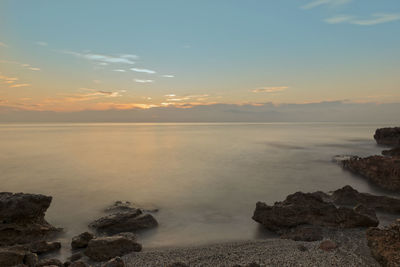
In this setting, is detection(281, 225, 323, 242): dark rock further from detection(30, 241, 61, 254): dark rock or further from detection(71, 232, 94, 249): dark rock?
detection(30, 241, 61, 254): dark rock

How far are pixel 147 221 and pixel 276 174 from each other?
1603cm

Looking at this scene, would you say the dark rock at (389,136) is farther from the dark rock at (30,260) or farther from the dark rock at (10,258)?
the dark rock at (10,258)

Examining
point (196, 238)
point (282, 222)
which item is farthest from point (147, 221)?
point (282, 222)

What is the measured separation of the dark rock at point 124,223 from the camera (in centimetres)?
1051

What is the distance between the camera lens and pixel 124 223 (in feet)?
34.8

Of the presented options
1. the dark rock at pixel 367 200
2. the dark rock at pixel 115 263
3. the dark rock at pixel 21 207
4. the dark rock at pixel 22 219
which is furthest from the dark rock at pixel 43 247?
the dark rock at pixel 367 200

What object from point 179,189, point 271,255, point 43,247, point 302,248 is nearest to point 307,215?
point 302,248

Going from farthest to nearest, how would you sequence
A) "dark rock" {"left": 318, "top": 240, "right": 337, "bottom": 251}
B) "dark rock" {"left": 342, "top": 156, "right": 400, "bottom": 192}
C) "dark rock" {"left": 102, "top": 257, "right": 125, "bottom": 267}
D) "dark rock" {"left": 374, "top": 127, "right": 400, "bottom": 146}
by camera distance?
1. "dark rock" {"left": 374, "top": 127, "right": 400, "bottom": 146}
2. "dark rock" {"left": 342, "top": 156, "right": 400, "bottom": 192}
3. "dark rock" {"left": 318, "top": 240, "right": 337, "bottom": 251}
4. "dark rock" {"left": 102, "top": 257, "right": 125, "bottom": 267}

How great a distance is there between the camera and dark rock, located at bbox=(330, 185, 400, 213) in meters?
11.9

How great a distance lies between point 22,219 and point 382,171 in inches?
843

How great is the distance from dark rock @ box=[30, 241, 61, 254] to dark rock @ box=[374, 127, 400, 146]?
5090 centimetres

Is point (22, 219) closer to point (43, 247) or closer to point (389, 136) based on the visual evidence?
point (43, 247)

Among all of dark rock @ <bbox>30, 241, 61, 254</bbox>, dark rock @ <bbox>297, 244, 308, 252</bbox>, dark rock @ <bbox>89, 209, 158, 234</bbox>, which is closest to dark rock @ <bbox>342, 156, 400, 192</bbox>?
dark rock @ <bbox>297, 244, 308, 252</bbox>

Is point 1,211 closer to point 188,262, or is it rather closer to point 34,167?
point 188,262
